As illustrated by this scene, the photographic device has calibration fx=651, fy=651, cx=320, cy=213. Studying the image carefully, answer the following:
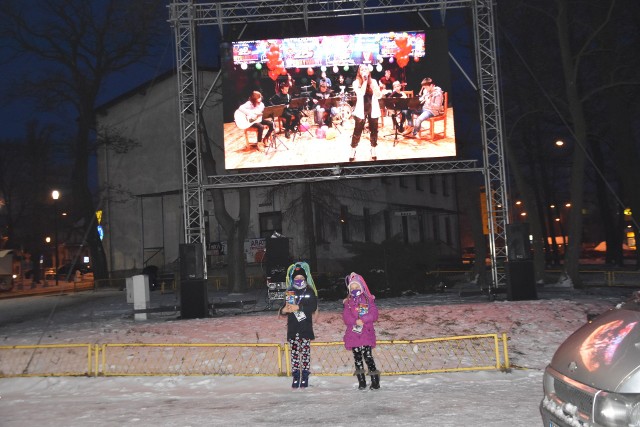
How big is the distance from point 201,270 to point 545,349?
9.83 m

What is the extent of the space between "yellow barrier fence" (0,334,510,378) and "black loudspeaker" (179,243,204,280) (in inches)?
191

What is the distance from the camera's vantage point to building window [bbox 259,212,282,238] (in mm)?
38000

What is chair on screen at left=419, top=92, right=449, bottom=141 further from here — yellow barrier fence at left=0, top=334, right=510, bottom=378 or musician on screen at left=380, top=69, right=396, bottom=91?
yellow barrier fence at left=0, top=334, right=510, bottom=378

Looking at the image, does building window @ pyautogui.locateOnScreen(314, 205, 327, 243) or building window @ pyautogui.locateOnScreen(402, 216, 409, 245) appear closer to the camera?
building window @ pyautogui.locateOnScreen(314, 205, 327, 243)

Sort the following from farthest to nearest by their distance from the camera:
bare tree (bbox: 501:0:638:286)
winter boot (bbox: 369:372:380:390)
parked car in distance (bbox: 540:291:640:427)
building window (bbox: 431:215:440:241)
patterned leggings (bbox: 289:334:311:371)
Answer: building window (bbox: 431:215:440:241) < bare tree (bbox: 501:0:638:286) < patterned leggings (bbox: 289:334:311:371) < winter boot (bbox: 369:372:380:390) < parked car in distance (bbox: 540:291:640:427)

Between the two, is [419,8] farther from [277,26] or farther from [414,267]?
[277,26]

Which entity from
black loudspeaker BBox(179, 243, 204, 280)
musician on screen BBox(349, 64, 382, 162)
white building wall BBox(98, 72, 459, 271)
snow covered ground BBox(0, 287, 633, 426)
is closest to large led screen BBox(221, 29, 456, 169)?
musician on screen BBox(349, 64, 382, 162)

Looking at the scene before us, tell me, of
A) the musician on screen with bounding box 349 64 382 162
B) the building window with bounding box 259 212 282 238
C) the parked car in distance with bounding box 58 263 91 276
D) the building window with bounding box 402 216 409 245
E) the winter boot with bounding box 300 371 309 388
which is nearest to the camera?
the winter boot with bounding box 300 371 309 388

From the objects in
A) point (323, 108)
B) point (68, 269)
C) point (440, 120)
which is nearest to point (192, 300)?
point (323, 108)

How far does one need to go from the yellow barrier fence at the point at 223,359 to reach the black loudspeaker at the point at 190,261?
191 inches

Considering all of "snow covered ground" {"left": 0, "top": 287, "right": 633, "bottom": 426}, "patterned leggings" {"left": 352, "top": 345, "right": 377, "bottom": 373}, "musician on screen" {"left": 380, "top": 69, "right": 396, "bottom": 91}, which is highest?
"musician on screen" {"left": 380, "top": 69, "right": 396, "bottom": 91}

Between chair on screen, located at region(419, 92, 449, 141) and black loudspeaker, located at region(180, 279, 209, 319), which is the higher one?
chair on screen, located at region(419, 92, 449, 141)

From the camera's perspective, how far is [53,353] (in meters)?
13.6

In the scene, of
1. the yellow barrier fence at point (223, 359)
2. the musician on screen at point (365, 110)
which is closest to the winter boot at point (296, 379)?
the yellow barrier fence at point (223, 359)
